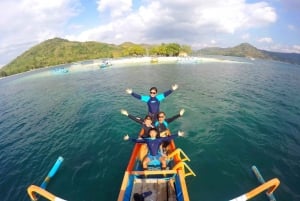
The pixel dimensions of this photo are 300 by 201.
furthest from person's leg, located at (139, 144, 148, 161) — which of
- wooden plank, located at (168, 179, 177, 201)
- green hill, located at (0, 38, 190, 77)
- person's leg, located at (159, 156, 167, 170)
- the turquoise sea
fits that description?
green hill, located at (0, 38, 190, 77)

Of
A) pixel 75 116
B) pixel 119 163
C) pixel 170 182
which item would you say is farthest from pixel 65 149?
pixel 170 182

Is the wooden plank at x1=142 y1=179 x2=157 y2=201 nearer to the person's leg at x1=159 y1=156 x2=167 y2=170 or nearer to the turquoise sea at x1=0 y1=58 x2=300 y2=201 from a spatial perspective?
the person's leg at x1=159 y1=156 x2=167 y2=170

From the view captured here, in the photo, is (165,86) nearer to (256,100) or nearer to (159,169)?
(256,100)

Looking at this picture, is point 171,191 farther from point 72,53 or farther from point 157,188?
point 72,53

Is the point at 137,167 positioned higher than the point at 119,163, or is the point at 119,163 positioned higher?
the point at 137,167

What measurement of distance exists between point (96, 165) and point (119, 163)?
1.44m

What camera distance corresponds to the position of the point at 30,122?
22.4 metres

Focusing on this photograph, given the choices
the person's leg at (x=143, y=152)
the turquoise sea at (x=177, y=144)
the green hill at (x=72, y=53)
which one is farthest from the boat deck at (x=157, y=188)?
the green hill at (x=72, y=53)

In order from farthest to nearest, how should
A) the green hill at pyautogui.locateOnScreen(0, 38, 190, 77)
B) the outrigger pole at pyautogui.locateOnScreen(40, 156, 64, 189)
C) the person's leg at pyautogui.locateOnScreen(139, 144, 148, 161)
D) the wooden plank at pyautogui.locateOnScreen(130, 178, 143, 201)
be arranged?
1. the green hill at pyautogui.locateOnScreen(0, 38, 190, 77)
2. the outrigger pole at pyautogui.locateOnScreen(40, 156, 64, 189)
3. the person's leg at pyautogui.locateOnScreen(139, 144, 148, 161)
4. the wooden plank at pyautogui.locateOnScreen(130, 178, 143, 201)

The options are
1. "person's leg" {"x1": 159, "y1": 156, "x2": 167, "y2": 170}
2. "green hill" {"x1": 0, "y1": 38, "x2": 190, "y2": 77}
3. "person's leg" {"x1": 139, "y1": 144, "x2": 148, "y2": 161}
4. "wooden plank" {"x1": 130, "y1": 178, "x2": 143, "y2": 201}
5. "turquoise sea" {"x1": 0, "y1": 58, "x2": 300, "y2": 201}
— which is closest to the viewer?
"wooden plank" {"x1": 130, "y1": 178, "x2": 143, "y2": 201}

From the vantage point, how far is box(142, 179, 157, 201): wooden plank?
24.0ft

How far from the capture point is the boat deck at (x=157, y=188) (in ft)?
24.0

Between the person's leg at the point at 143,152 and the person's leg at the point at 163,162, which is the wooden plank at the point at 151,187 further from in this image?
the person's leg at the point at 143,152

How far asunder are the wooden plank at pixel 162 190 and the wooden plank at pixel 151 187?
0.40ft
